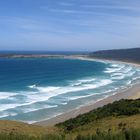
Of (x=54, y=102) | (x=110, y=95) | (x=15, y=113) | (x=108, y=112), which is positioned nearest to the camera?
(x=108, y=112)

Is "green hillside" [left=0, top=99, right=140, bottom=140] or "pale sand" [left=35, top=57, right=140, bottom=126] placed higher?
"green hillside" [left=0, top=99, right=140, bottom=140]

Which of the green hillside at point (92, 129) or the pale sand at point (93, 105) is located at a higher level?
the green hillside at point (92, 129)

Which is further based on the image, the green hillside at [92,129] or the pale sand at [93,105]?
the pale sand at [93,105]

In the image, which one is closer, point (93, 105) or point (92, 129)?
point (92, 129)

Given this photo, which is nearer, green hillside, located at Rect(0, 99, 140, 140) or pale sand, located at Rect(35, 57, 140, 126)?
green hillside, located at Rect(0, 99, 140, 140)

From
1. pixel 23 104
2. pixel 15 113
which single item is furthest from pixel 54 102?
pixel 15 113

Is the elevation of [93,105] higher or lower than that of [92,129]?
lower

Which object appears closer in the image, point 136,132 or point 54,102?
point 136,132

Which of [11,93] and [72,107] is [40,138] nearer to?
[72,107]
